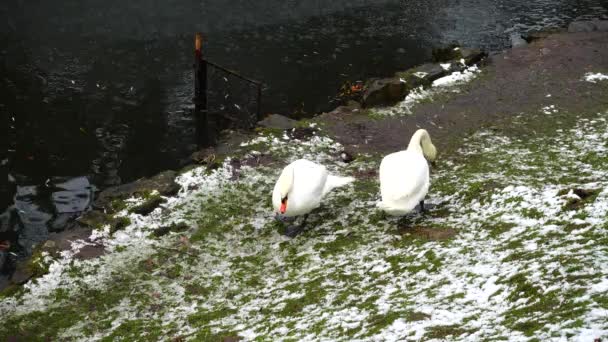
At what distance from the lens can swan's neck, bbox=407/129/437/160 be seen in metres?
10.3

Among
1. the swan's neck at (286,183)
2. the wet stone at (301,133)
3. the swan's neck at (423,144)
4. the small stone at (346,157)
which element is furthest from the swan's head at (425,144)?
the wet stone at (301,133)

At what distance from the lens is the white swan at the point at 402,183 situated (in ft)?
30.0

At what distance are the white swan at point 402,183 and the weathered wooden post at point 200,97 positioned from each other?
637 centimetres

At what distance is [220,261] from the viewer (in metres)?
9.76

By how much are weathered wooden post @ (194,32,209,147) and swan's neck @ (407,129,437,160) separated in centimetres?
588

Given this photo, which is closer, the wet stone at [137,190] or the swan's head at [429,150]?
the swan's head at [429,150]

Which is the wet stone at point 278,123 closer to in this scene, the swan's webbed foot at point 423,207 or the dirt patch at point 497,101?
the dirt patch at point 497,101

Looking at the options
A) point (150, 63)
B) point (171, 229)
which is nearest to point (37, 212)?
point (171, 229)

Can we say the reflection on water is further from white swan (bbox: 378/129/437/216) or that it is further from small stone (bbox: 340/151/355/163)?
white swan (bbox: 378/129/437/216)

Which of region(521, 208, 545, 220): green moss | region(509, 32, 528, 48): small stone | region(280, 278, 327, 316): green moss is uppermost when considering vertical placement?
region(509, 32, 528, 48): small stone

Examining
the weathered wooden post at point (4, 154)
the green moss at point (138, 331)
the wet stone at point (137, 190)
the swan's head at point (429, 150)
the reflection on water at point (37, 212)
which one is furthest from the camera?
the weathered wooden post at point (4, 154)

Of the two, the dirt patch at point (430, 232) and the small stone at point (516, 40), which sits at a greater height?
the small stone at point (516, 40)

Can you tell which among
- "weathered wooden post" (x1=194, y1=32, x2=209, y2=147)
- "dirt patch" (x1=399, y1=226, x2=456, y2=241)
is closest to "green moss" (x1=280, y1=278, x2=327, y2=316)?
"dirt patch" (x1=399, y1=226, x2=456, y2=241)

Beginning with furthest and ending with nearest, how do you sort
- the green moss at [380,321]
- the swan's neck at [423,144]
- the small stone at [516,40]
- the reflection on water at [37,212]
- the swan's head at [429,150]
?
the small stone at [516,40] → the reflection on water at [37,212] → the swan's head at [429,150] → the swan's neck at [423,144] → the green moss at [380,321]
